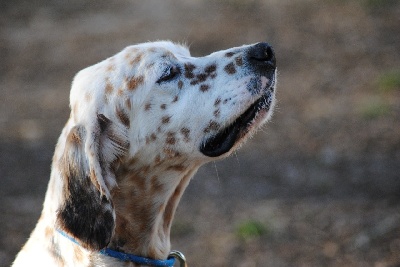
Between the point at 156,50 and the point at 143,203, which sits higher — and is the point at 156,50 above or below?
above

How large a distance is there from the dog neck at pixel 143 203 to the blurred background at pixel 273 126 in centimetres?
109

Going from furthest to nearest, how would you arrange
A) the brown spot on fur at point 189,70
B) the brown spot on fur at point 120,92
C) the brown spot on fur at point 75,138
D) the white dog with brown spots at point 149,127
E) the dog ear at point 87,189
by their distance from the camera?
the brown spot on fur at point 189,70 → the brown spot on fur at point 120,92 → the white dog with brown spots at point 149,127 → the brown spot on fur at point 75,138 → the dog ear at point 87,189

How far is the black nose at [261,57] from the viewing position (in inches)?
140

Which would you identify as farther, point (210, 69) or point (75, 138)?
point (210, 69)

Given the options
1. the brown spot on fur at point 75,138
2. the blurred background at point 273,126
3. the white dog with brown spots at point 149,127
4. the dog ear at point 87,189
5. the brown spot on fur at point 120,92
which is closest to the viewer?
the dog ear at point 87,189

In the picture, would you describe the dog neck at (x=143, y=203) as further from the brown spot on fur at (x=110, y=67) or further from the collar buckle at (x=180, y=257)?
the brown spot on fur at (x=110, y=67)

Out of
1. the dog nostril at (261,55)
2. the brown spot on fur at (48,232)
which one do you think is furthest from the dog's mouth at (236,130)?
the brown spot on fur at (48,232)

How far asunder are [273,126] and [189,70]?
3647mm

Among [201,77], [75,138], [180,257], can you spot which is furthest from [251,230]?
[75,138]

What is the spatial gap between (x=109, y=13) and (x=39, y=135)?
3970 mm

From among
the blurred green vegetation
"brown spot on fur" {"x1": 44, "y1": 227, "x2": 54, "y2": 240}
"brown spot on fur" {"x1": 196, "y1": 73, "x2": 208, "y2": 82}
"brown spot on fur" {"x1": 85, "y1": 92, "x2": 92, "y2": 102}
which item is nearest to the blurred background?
the blurred green vegetation

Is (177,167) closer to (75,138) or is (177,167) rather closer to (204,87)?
(204,87)

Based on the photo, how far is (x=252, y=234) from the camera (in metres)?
5.46

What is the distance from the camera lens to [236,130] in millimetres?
3527
